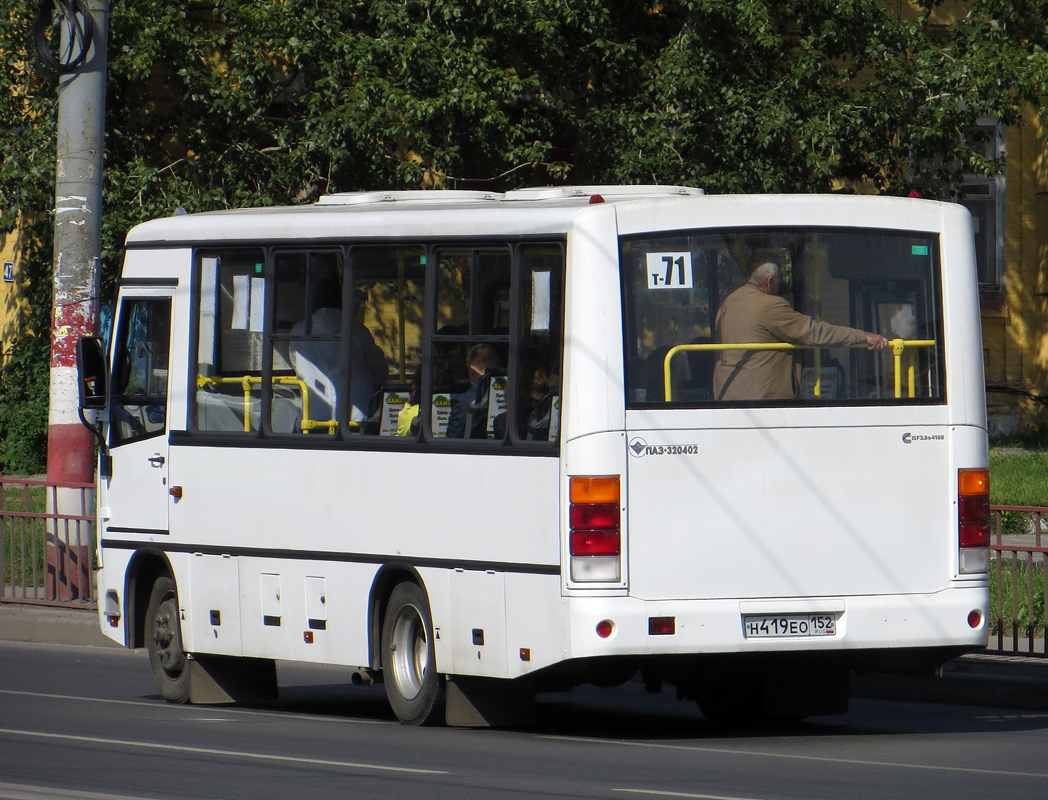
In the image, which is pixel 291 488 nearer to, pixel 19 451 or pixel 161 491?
pixel 161 491

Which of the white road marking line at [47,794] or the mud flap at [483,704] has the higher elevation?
the mud flap at [483,704]

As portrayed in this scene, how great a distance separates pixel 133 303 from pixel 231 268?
1.14 meters

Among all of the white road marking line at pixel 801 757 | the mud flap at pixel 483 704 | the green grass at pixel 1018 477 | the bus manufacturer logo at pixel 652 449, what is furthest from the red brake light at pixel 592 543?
the green grass at pixel 1018 477

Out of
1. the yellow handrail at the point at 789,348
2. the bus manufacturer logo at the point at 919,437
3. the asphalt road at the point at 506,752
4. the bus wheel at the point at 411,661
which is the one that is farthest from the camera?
the bus wheel at the point at 411,661

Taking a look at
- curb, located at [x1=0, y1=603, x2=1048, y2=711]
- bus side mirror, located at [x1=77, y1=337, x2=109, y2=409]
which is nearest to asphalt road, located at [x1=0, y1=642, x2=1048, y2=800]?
curb, located at [x1=0, y1=603, x2=1048, y2=711]

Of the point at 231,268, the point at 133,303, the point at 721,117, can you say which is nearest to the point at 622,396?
the point at 231,268

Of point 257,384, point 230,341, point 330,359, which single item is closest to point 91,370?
point 230,341

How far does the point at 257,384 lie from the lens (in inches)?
430

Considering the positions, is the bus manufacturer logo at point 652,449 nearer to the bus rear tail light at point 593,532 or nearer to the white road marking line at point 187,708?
the bus rear tail light at point 593,532

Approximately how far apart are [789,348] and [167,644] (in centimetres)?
464

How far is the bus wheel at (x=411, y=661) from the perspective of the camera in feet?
32.5

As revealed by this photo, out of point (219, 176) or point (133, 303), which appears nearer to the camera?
point (133, 303)

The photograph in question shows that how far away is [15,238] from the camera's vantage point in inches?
1081

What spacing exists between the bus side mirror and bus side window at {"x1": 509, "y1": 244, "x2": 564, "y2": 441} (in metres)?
3.40
